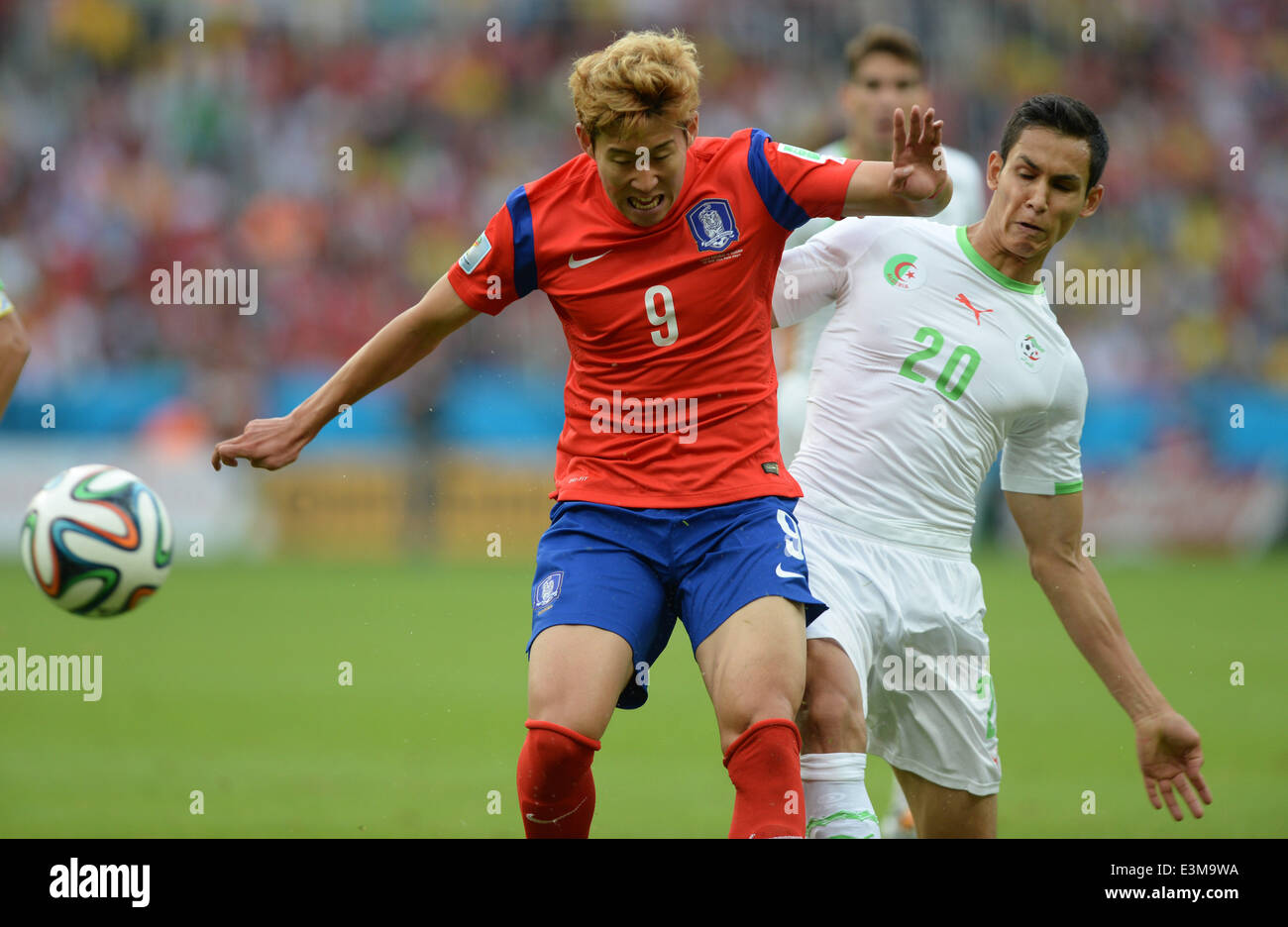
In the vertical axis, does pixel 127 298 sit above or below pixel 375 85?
below

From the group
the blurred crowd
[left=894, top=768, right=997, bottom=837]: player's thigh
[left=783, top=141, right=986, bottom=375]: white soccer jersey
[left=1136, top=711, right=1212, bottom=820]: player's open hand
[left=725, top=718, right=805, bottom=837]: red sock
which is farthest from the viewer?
the blurred crowd

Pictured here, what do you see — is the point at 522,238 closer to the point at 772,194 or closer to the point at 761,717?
the point at 772,194

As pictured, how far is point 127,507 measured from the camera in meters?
4.81

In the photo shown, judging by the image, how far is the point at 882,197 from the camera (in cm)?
418

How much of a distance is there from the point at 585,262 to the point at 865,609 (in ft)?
4.36

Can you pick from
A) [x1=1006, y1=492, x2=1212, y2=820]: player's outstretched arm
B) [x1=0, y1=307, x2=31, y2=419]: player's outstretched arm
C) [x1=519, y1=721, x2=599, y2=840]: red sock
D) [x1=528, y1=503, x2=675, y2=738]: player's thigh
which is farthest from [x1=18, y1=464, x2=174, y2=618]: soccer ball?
[x1=1006, y1=492, x2=1212, y2=820]: player's outstretched arm

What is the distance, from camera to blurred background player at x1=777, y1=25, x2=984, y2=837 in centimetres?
610

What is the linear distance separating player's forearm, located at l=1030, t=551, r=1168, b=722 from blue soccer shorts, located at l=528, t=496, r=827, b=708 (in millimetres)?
978

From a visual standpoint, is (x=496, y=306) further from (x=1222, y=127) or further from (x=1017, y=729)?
(x=1222, y=127)

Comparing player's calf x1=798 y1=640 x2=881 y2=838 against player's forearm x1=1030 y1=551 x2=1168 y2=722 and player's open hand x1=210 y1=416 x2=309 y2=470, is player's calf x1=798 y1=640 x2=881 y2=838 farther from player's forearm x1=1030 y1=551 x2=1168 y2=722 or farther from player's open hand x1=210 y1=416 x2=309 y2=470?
player's open hand x1=210 y1=416 x2=309 y2=470

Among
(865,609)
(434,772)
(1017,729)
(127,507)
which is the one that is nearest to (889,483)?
(865,609)

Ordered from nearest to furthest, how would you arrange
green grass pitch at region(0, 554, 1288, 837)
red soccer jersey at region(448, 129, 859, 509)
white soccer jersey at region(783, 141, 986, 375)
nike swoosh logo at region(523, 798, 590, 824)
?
nike swoosh logo at region(523, 798, 590, 824), red soccer jersey at region(448, 129, 859, 509), white soccer jersey at region(783, 141, 986, 375), green grass pitch at region(0, 554, 1288, 837)

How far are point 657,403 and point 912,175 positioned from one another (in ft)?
3.07

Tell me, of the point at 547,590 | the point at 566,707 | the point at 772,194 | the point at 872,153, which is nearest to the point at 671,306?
the point at 772,194
